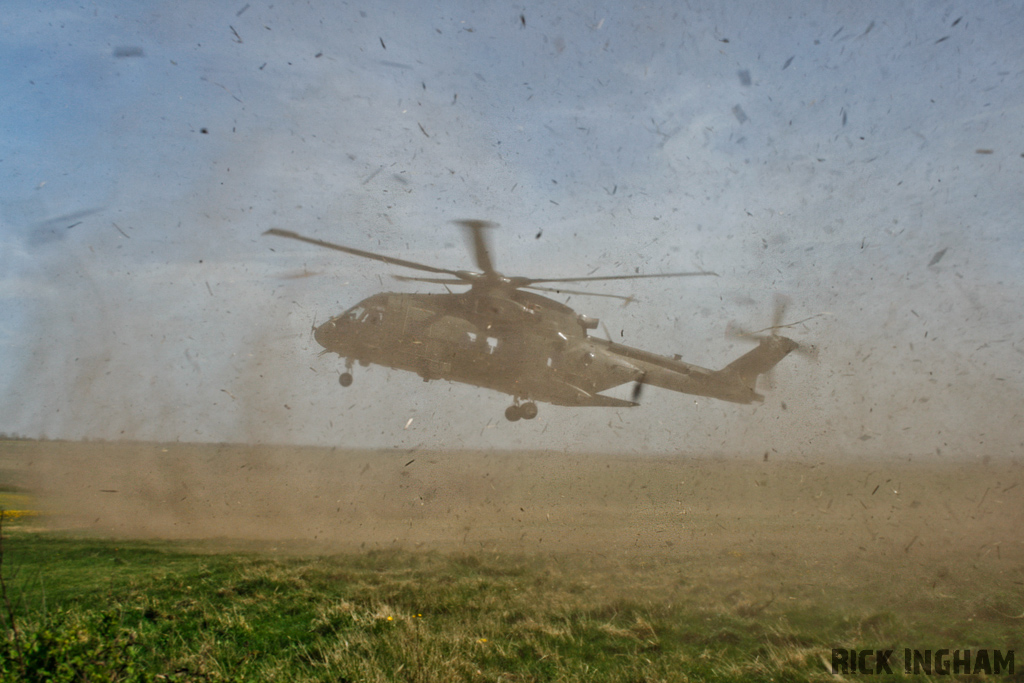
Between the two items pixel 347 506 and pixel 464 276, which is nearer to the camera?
pixel 464 276

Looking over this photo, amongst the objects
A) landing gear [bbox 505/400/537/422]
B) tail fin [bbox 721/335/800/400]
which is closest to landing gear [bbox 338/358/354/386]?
landing gear [bbox 505/400/537/422]

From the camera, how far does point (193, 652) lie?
5.62m

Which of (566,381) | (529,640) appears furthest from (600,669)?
(566,381)

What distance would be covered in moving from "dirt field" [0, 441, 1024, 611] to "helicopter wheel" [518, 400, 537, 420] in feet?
2.62

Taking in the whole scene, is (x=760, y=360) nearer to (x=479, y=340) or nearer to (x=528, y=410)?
(x=528, y=410)

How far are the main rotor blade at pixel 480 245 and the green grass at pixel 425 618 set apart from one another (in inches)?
202

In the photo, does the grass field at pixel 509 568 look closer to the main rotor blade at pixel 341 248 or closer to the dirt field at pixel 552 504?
the dirt field at pixel 552 504

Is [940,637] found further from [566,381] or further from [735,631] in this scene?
[566,381]

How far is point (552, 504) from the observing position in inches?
393

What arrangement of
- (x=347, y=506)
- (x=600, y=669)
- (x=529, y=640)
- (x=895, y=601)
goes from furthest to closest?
(x=347, y=506) → (x=895, y=601) → (x=529, y=640) → (x=600, y=669)

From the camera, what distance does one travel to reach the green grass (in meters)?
5.63

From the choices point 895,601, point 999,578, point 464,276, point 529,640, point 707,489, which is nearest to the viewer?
point 529,640

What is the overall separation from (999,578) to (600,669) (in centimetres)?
703

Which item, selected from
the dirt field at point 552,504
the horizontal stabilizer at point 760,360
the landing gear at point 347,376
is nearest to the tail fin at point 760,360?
the horizontal stabilizer at point 760,360
